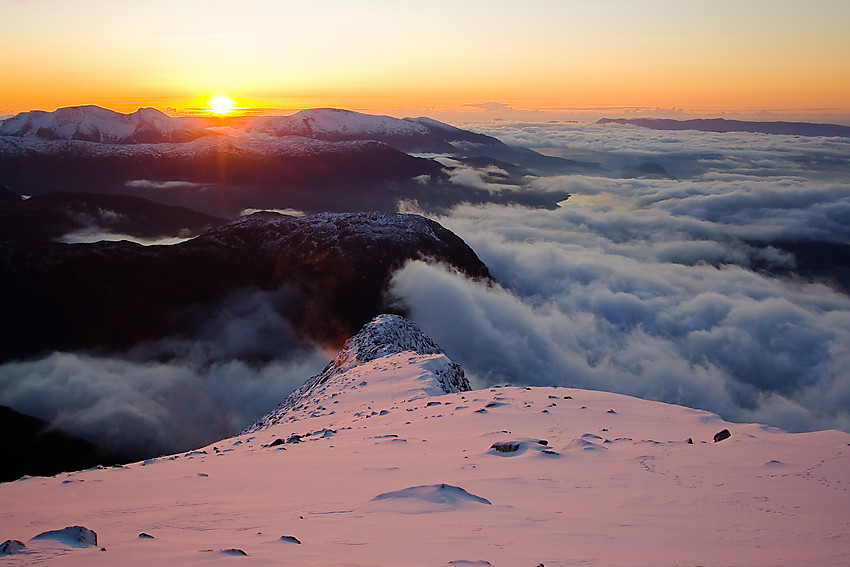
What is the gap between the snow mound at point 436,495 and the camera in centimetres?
723

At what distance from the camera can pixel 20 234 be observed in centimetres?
17312

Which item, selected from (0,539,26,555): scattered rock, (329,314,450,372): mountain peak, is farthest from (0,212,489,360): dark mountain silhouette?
(0,539,26,555): scattered rock

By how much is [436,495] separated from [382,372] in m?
17.3

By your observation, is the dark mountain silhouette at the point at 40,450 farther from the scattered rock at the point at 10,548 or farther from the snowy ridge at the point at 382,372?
the scattered rock at the point at 10,548

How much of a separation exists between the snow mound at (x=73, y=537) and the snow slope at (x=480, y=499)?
11 centimetres

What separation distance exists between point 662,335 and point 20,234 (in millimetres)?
225775

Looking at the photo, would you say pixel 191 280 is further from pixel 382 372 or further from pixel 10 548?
pixel 10 548

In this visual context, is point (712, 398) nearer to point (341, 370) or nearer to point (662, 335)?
point (662, 335)

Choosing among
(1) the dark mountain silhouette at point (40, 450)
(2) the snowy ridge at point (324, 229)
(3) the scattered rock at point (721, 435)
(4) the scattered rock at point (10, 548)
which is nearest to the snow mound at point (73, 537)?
(4) the scattered rock at point (10, 548)

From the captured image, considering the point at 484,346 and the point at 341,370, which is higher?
the point at 341,370

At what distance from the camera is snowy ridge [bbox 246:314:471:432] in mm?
21688

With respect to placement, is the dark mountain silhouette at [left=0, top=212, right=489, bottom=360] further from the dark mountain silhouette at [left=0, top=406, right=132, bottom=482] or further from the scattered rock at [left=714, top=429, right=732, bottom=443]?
the scattered rock at [left=714, top=429, right=732, bottom=443]

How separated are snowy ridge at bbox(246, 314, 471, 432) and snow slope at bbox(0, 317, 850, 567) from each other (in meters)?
7.55

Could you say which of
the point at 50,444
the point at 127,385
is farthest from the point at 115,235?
the point at 50,444
